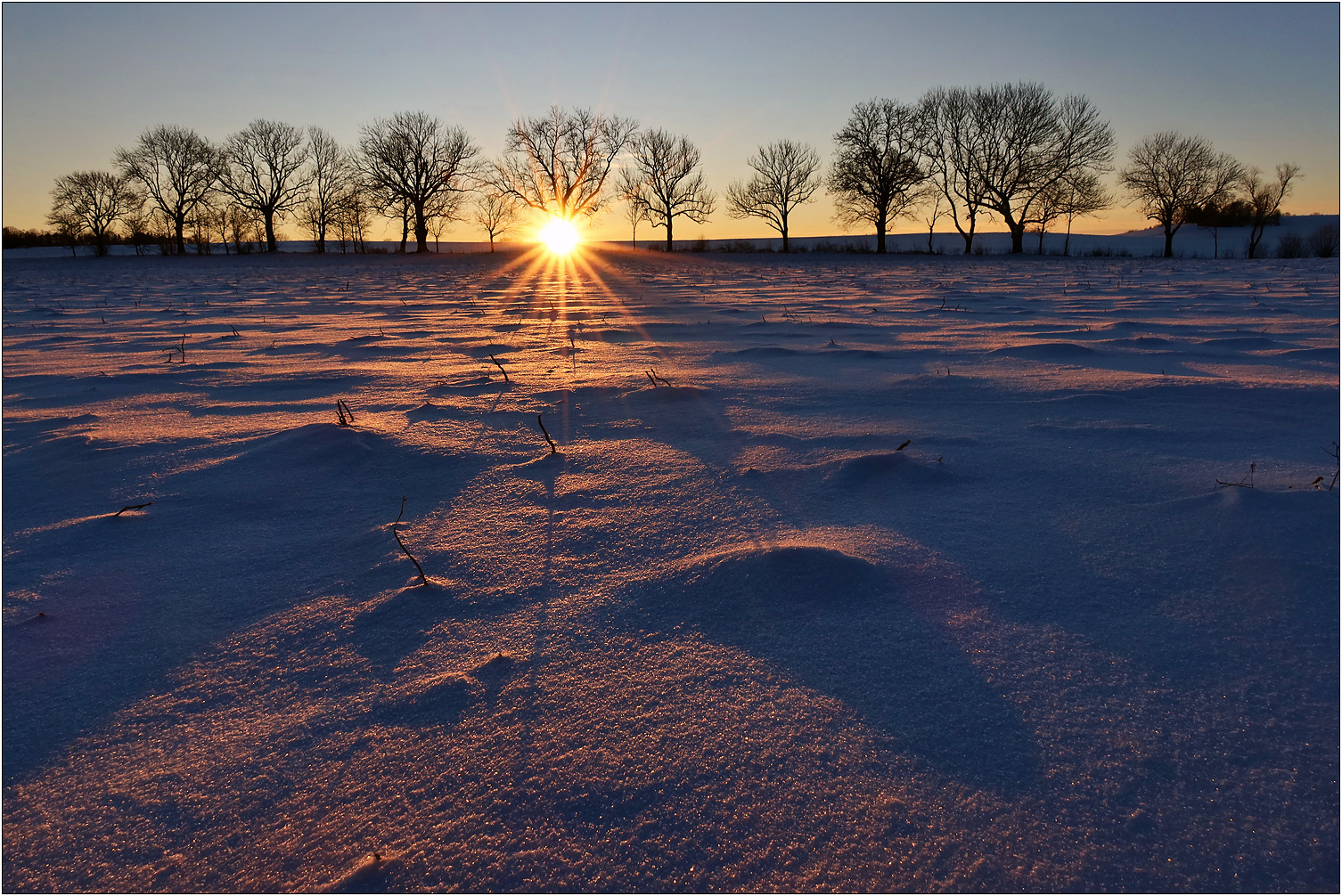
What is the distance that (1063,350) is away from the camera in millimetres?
4109

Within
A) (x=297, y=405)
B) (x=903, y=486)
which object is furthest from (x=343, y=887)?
(x=297, y=405)

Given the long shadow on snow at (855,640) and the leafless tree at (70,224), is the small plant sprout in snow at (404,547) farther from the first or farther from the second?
the leafless tree at (70,224)

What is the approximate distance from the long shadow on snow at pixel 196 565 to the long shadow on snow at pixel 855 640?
2.27 ft

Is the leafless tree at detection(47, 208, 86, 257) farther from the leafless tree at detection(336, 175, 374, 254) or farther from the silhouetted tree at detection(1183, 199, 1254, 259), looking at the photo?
the silhouetted tree at detection(1183, 199, 1254, 259)

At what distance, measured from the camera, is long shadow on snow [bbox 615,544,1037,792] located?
1010 millimetres

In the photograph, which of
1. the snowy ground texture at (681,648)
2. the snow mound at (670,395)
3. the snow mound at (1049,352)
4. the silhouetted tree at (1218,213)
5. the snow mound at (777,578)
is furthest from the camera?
the silhouetted tree at (1218,213)

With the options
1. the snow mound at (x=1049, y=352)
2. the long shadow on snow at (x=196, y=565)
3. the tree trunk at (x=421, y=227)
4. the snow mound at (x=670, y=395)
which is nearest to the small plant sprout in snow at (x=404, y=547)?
the long shadow on snow at (x=196, y=565)

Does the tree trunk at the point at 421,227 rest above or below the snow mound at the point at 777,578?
above

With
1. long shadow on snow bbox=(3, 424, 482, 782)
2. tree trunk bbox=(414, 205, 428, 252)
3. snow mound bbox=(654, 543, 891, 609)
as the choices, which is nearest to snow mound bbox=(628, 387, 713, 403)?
long shadow on snow bbox=(3, 424, 482, 782)

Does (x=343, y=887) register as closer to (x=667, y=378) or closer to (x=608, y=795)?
(x=608, y=795)

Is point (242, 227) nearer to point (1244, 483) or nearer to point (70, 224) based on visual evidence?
point (70, 224)

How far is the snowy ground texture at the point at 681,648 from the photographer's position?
89 cm

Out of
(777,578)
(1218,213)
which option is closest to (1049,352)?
(777,578)

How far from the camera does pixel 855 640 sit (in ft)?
4.13
